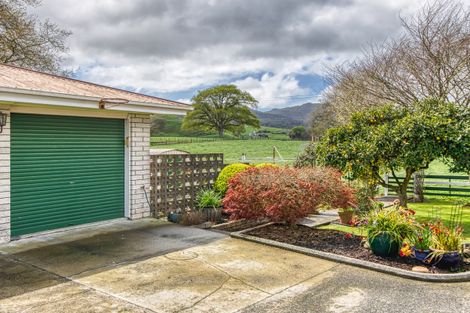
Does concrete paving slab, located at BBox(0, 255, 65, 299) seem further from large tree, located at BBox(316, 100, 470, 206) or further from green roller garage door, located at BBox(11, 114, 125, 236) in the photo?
large tree, located at BBox(316, 100, 470, 206)

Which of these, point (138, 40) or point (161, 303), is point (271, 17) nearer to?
point (138, 40)

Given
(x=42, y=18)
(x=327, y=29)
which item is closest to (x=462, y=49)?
(x=327, y=29)

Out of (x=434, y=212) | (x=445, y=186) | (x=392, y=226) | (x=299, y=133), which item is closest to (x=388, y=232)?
(x=392, y=226)

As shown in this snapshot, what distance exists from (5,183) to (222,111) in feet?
148

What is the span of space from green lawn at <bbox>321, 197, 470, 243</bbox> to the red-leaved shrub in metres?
0.75

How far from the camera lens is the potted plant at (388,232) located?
5.85 meters

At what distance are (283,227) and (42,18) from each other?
18231 mm

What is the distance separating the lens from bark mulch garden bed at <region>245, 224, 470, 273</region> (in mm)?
5707

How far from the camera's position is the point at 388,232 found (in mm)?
5859

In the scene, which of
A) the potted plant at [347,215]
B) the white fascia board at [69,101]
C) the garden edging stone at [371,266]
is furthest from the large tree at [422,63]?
the white fascia board at [69,101]

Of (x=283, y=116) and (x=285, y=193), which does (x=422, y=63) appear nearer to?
(x=285, y=193)

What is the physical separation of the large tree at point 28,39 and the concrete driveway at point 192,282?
566 inches

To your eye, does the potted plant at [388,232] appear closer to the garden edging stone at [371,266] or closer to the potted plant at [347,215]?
the garden edging stone at [371,266]

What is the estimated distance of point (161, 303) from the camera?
4.18m
